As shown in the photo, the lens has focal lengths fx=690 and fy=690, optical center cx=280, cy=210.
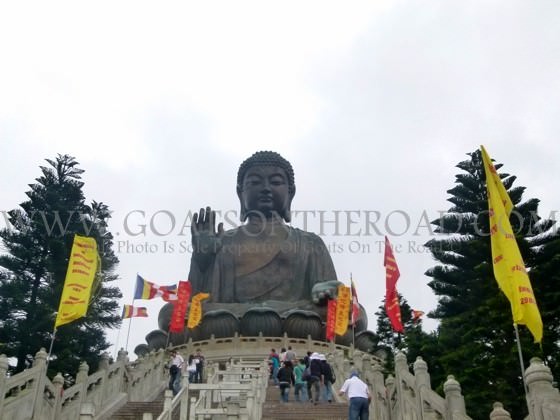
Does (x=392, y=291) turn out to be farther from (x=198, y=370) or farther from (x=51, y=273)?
(x=51, y=273)

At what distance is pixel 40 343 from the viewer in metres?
14.7

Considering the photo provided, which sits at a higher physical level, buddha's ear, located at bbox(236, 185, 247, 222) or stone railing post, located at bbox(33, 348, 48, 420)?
buddha's ear, located at bbox(236, 185, 247, 222)

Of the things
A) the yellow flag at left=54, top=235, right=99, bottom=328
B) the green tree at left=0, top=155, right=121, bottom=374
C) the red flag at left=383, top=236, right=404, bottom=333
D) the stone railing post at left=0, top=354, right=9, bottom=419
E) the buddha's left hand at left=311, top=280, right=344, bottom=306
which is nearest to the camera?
the stone railing post at left=0, top=354, right=9, bottom=419

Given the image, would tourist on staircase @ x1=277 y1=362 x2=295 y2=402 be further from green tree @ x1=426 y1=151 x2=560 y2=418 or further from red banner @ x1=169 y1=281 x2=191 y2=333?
red banner @ x1=169 y1=281 x2=191 y2=333

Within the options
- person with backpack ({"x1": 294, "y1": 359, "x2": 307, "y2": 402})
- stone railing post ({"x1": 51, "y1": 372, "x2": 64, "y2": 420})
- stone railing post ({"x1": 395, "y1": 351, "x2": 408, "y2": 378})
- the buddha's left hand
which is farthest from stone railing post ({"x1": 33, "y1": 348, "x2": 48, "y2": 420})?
the buddha's left hand

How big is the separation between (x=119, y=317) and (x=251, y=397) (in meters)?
10.4

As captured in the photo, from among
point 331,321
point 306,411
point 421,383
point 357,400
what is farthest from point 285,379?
point 331,321

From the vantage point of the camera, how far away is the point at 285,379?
10.8 meters

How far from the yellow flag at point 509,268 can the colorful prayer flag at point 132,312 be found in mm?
11197

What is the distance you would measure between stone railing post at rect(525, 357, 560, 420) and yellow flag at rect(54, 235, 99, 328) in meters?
7.51

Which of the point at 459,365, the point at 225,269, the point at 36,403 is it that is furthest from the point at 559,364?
the point at 225,269

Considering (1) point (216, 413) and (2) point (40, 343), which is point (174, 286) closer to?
(2) point (40, 343)

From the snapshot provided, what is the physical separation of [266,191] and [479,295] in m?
12.4

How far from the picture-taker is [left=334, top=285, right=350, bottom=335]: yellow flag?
1722 centimetres
